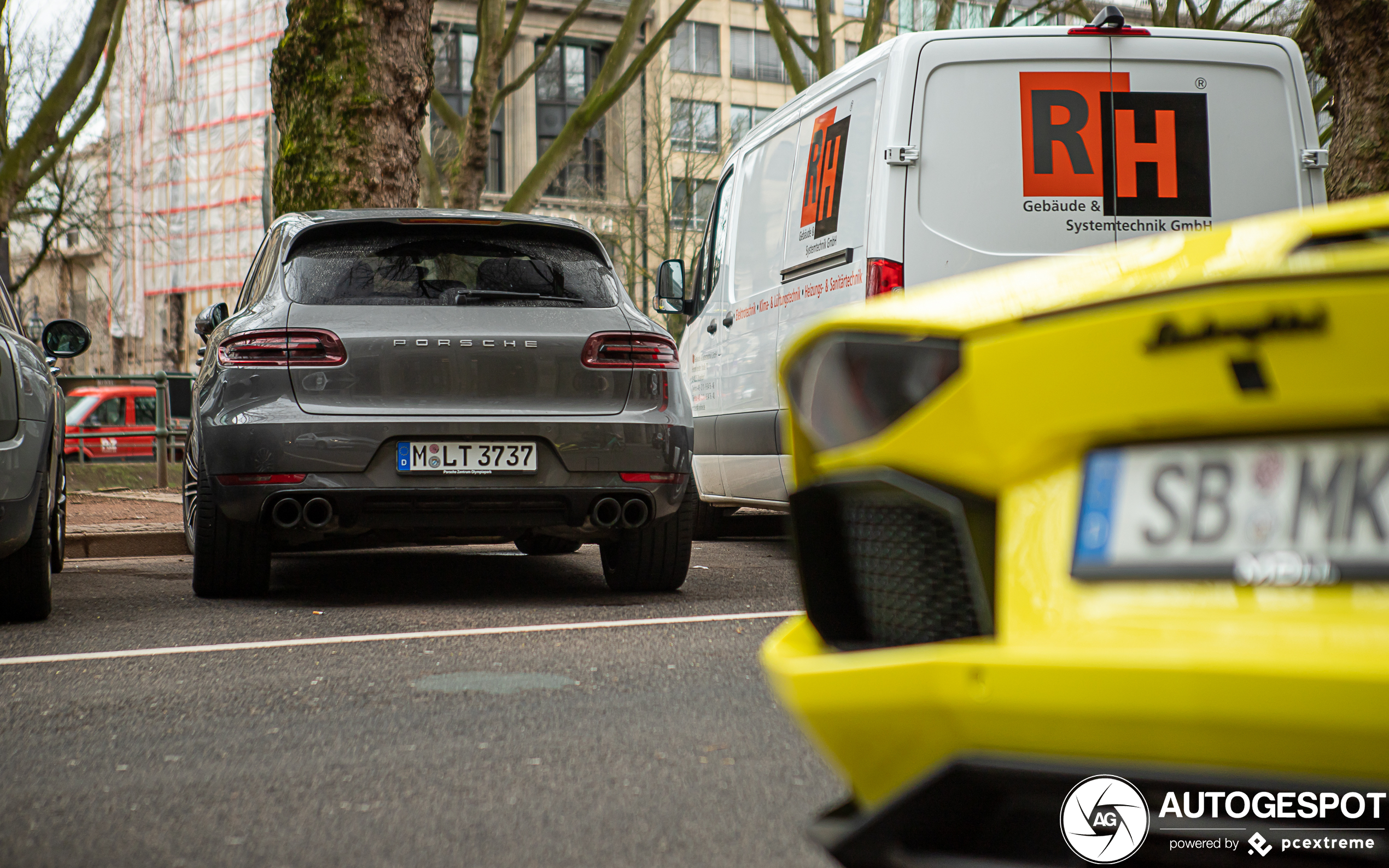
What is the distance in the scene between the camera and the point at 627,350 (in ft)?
18.7

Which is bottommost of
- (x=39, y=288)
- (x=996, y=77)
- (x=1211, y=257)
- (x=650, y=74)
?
(x=1211, y=257)

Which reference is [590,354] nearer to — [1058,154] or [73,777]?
[1058,154]

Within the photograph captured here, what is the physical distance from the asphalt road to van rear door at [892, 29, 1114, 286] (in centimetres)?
167

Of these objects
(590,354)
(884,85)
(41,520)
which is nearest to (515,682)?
(590,354)

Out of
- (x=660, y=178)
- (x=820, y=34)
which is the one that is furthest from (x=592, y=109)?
(x=660, y=178)

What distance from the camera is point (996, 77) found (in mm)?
5812

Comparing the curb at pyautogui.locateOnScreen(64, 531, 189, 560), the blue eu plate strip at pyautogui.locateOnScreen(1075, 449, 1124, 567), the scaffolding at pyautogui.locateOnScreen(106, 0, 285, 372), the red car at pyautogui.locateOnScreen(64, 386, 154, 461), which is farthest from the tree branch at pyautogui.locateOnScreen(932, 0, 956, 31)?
the scaffolding at pyautogui.locateOnScreen(106, 0, 285, 372)

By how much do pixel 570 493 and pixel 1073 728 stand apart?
4027 millimetres

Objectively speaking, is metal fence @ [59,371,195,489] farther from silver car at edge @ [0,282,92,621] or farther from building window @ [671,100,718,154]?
building window @ [671,100,718,154]

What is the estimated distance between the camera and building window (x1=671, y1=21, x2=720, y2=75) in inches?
2307

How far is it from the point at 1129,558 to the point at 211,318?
18.9ft

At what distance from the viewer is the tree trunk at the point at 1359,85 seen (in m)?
11.6

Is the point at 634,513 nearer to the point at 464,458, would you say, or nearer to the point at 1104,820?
the point at 464,458

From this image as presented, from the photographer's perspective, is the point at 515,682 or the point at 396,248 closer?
the point at 515,682
